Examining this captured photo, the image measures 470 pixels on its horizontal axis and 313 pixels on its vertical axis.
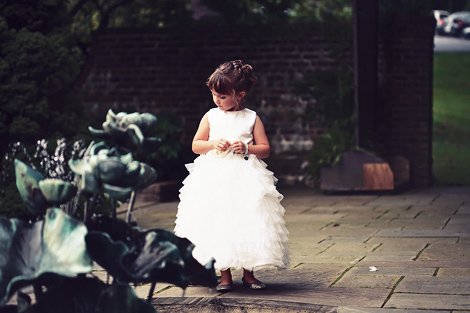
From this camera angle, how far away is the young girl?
3916 mm

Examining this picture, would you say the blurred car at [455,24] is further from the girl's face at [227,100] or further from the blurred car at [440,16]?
the girl's face at [227,100]

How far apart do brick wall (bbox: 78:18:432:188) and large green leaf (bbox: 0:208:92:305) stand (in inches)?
304

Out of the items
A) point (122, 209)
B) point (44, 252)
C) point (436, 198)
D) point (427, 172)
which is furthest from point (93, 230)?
point (427, 172)

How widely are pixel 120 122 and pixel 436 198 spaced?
21.5 feet

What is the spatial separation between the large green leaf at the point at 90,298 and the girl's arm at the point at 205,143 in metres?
1.75

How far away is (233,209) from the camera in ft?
13.1

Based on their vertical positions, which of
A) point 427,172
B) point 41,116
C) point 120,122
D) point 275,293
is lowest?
point 427,172

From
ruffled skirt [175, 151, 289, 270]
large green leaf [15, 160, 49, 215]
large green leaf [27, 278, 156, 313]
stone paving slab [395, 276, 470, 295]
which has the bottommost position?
stone paving slab [395, 276, 470, 295]

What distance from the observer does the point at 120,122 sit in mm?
2416

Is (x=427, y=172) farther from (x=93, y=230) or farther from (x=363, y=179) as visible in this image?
(x=93, y=230)

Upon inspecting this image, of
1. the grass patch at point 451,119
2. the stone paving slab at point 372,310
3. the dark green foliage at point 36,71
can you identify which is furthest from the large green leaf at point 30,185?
the grass patch at point 451,119

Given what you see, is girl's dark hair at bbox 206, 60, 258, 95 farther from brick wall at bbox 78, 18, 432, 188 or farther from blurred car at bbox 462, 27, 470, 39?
blurred car at bbox 462, 27, 470, 39

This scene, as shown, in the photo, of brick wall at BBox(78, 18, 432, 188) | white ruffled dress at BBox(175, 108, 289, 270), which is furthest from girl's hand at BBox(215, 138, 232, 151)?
brick wall at BBox(78, 18, 432, 188)

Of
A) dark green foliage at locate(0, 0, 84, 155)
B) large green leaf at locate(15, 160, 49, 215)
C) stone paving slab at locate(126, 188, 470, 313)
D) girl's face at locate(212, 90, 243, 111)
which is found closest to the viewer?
large green leaf at locate(15, 160, 49, 215)
